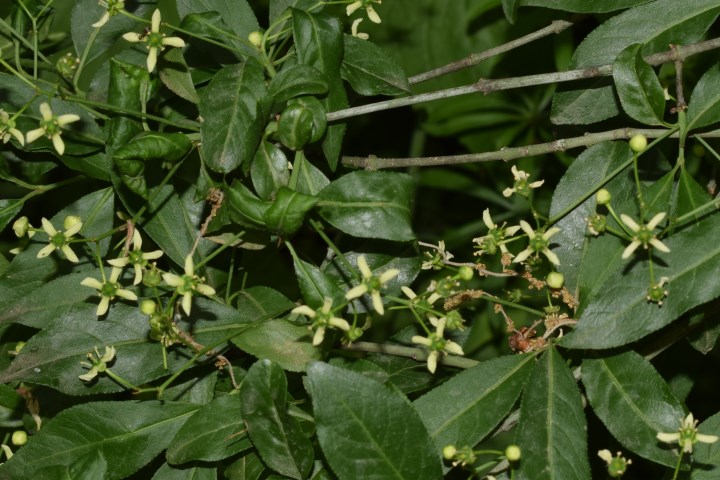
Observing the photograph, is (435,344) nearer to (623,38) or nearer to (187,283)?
(187,283)

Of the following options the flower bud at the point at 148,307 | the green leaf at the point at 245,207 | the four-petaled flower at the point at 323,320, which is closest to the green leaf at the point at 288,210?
the green leaf at the point at 245,207

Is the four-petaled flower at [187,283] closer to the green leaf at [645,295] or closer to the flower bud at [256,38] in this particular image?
the flower bud at [256,38]

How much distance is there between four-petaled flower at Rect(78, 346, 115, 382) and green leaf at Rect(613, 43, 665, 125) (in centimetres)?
101

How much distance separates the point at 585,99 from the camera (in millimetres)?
1774

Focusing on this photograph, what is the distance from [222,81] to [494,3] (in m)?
1.47

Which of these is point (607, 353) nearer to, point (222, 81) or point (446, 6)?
point (222, 81)

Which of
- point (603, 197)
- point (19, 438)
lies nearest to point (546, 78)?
point (603, 197)

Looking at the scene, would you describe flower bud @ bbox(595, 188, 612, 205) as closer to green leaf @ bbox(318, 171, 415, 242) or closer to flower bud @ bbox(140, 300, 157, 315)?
green leaf @ bbox(318, 171, 415, 242)

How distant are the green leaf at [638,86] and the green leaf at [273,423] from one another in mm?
769

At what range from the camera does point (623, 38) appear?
1.73 meters

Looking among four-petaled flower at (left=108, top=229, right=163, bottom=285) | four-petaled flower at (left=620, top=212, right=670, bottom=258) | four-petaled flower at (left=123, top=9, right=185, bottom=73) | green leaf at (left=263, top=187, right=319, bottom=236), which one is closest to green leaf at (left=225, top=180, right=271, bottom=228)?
green leaf at (left=263, top=187, right=319, bottom=236)

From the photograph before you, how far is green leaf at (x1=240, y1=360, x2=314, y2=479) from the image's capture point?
1453mm

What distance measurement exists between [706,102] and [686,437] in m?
0.58

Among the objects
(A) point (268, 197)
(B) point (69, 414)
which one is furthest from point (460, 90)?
(B) point (69, 414)
